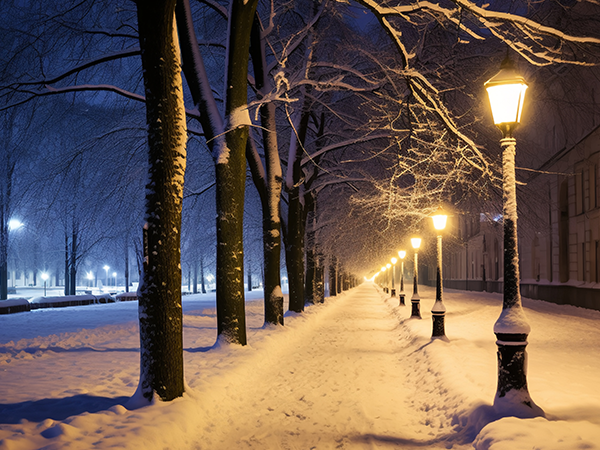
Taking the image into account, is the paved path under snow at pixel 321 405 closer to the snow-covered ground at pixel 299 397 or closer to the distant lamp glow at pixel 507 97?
the snow-covered ground at pixel 299 397

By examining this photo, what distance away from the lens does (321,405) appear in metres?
7.67

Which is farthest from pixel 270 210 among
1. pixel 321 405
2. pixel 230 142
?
pixel 321 405

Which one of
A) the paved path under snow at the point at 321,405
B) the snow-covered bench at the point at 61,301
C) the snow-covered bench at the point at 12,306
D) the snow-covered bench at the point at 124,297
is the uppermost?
the paved path under snow at the point at 321,405

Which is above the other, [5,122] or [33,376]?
[5,122]

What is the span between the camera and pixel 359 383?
30.0ft

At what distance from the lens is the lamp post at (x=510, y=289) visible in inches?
243

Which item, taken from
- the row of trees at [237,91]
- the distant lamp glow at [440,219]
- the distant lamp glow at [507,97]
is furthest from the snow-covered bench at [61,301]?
the distant lamp glow at [507,97]

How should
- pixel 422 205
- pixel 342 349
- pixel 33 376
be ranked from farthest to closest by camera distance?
pixel 422 205 < pixel 342 349 < pixel 33 376

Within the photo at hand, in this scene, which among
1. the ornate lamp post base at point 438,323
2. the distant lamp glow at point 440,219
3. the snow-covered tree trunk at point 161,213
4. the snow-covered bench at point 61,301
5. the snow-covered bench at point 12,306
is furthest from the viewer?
the snow-covered bench at point 61,301

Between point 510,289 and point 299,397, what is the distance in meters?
3.48

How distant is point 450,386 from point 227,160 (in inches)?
238

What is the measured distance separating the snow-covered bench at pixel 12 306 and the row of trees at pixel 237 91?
929 cm

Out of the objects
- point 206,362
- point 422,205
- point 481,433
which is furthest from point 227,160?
point 422,205

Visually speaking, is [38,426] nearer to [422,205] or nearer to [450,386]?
[450,386]
